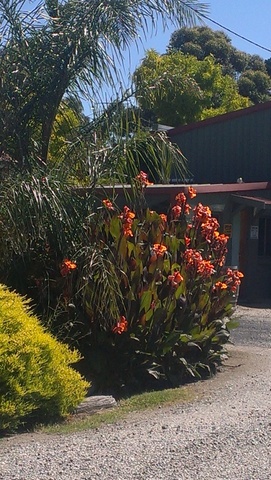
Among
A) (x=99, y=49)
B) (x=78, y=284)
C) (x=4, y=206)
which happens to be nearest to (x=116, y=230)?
(x=78, y=284)

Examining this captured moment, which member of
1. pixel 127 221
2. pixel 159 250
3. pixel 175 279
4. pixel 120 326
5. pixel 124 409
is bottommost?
pixel 124 409

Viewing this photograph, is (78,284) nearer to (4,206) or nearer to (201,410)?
(4,206)

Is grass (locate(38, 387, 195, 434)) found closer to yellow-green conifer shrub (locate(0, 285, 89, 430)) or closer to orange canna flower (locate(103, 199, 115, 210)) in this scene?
yellow-green conifer shrub (locate(0, 285, 89, 430))

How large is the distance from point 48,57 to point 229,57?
129ft

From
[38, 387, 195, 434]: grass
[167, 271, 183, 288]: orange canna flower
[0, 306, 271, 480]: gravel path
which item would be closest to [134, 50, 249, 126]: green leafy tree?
[167, 271, 183, 288]: orange canna flower

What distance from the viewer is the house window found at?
20812mm

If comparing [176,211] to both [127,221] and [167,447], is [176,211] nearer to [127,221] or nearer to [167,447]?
[127,221]

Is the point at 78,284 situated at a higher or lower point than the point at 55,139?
lower

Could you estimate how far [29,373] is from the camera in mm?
7562

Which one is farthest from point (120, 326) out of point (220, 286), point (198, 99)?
point (198, 99)

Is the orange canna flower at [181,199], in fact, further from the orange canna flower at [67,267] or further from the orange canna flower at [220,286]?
the orange canna flower at [67,267]

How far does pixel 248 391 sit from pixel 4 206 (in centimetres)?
352

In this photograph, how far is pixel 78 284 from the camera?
9.30m

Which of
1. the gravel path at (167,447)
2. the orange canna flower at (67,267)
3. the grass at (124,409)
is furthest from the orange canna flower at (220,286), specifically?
the orange canna flower at (67,267)
